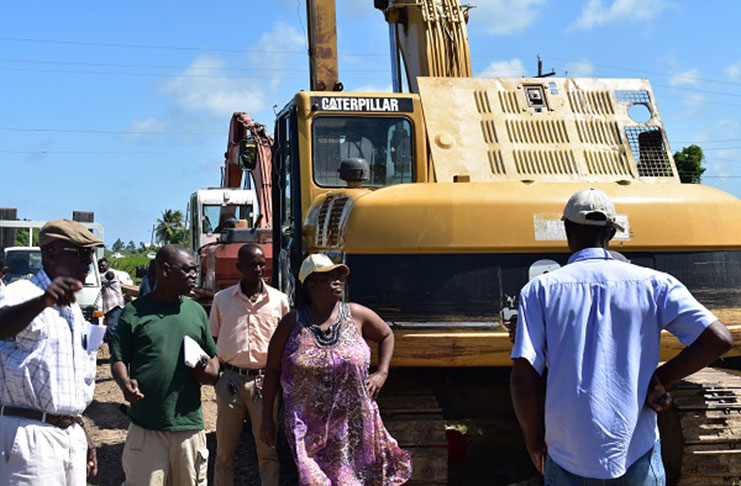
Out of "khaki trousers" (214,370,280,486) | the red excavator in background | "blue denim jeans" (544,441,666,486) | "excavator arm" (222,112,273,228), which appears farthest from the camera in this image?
"excavator arm" (222,112,273,228)

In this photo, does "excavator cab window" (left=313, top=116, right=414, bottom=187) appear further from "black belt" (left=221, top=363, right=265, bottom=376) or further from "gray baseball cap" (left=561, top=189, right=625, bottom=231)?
"gray baseball cap" (left=561, top=189, right=625, bottom=231)

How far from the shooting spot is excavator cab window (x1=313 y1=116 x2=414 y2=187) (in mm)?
6699

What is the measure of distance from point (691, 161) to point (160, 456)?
3091 cm

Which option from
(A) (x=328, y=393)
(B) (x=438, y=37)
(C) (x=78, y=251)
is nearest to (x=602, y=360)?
(A) (x=328, y=393)

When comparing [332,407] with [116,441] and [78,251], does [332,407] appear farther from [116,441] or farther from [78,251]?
[116,441]

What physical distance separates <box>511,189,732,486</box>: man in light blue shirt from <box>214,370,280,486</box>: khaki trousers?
9.77 ft

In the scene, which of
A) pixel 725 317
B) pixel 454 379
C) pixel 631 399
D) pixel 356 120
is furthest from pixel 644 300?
pixel 356 120

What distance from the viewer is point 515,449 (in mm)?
7852

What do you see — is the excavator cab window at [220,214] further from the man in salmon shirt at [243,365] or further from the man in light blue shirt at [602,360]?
the man in light blue shirt at [602,360]

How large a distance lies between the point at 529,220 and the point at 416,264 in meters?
0.71

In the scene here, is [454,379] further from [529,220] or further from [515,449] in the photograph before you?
[515,449]

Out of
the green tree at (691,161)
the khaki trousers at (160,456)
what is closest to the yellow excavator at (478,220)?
the khaki trousers at (160,456)

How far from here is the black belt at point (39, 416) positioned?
3578 mm

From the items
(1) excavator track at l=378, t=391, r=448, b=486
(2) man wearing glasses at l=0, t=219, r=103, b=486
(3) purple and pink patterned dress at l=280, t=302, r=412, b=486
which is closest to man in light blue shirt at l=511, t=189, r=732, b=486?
(3) purple and pink patterned dress at l=280, t=302, r=412, b=486
